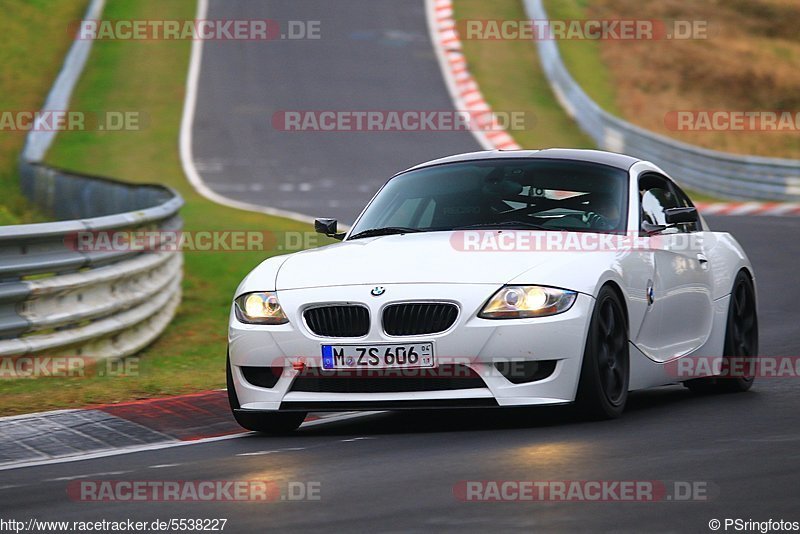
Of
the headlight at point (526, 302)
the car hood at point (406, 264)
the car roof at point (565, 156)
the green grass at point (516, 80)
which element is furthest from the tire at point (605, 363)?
the green grass at point (516, 80)

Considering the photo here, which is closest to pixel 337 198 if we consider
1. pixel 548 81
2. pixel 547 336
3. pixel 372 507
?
pixel 548 81

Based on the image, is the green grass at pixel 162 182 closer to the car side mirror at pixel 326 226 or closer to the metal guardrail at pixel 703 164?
the car side mirror at pixel 326 226

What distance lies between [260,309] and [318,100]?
88.9 feet

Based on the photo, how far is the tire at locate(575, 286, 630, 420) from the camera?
745cm

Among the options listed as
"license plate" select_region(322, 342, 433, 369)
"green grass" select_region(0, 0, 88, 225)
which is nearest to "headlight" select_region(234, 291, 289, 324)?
"license plate" select_region(322, 342, 433, 369)

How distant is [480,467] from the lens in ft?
20.8

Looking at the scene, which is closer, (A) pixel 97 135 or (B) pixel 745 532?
(B) pixel 745 532

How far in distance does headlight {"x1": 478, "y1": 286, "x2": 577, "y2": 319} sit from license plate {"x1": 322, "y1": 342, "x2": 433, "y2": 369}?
333 mm

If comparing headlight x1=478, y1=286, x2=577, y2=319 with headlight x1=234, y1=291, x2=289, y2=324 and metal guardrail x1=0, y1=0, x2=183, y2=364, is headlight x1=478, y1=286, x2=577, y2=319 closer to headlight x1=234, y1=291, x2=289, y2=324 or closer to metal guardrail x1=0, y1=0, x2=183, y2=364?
headlight x1=234, y1=291, x2=289, y2=324

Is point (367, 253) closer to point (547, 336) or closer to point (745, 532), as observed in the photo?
point (547, 336)

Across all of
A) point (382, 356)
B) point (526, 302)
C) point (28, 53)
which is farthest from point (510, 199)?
point (28, 53)

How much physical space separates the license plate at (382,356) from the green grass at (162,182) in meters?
2.18

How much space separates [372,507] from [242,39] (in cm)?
3771

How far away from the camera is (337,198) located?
25438 millimetres
